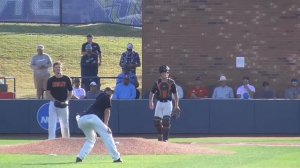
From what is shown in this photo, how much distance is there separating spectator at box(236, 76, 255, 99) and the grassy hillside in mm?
12538

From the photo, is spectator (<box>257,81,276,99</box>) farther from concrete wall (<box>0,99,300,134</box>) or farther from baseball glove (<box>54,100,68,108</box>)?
baseball glove (<box>54,100,68,108</box>)

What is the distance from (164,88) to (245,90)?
6170 millimetres

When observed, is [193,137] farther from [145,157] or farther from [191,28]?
[145,157]

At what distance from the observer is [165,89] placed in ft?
70.5

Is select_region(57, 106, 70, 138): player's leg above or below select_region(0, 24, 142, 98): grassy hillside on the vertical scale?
below

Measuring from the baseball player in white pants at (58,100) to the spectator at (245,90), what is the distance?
25.6ft

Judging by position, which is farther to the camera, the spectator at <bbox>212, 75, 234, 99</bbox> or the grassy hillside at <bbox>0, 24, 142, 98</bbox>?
the grassy hillside at <bbox>0, 24, 142, 98</bbox>

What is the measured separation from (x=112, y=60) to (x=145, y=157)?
26456 millimetres

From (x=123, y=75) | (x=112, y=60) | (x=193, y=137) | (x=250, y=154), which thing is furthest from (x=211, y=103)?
(x=112, y=60)

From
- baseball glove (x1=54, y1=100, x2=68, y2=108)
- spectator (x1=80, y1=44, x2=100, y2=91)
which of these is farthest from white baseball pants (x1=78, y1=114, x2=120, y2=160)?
spectator (x1=80, y1=44, x2=100, y2=91)

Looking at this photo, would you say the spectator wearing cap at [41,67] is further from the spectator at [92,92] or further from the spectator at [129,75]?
the spectator at [129,75]

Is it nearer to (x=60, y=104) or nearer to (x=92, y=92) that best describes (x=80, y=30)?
(x=92, y=92)

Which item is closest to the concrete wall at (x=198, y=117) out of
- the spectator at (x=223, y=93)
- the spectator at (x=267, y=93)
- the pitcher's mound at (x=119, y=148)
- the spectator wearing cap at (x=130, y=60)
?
the spectator at (x=223, y=93)

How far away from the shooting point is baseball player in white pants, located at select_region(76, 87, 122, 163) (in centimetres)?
1628
